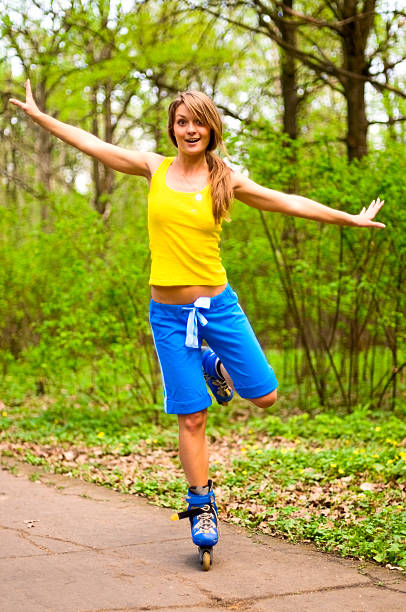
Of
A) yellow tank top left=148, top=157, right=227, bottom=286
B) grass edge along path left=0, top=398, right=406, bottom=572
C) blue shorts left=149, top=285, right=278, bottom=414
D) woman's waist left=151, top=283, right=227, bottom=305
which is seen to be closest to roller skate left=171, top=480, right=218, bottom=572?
blue shorts left=149, top=285, right=278, bottom=414

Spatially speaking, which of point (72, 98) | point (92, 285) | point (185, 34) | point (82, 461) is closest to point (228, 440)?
point (82, 461)

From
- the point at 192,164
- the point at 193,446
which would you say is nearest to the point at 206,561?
the point at 193,446

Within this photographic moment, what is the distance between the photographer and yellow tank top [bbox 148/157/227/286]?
12.1 ft

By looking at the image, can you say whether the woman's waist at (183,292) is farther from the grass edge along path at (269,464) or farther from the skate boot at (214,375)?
the grass edge along path at (269,464)

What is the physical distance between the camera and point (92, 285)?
8516 millimetres

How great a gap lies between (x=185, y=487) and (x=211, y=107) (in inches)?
115

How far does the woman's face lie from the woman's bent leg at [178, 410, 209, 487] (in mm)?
1312

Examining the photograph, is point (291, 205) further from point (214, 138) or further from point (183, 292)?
point (183, 292)

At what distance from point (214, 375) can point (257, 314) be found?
740cm

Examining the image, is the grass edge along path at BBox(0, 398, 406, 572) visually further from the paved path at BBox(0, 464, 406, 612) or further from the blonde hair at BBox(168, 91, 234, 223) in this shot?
the blonde hair at BBox(168, 91, 234, 223)

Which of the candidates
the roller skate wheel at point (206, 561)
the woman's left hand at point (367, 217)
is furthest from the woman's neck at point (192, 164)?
the roller skate wheel at point (206, 561)

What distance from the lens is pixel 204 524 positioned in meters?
3.70

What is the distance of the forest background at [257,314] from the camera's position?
5.67 m

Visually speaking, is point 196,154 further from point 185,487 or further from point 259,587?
point 185,487
